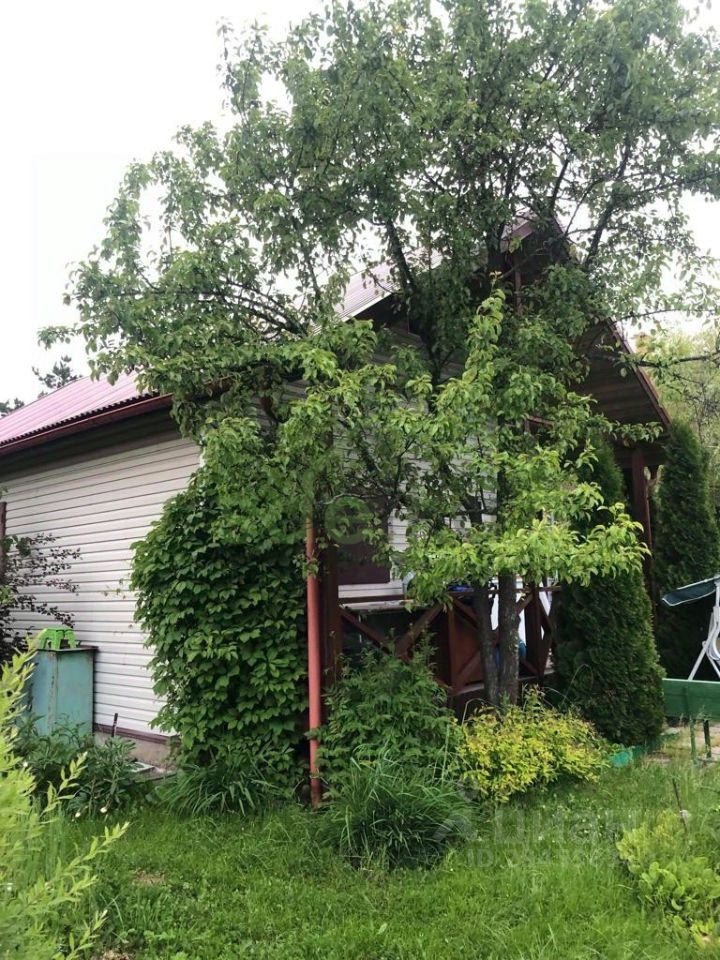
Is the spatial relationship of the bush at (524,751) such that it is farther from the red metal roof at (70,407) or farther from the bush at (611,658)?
the red metal roof at (70,407)

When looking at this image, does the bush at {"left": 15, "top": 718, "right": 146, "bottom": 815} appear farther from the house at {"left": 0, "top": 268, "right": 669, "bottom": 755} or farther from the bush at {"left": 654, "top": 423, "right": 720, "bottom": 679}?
the bush at {"left": 654, "top": 423, "right": 720, "bottom": 679}

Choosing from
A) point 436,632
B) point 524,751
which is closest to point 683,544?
point 436,632

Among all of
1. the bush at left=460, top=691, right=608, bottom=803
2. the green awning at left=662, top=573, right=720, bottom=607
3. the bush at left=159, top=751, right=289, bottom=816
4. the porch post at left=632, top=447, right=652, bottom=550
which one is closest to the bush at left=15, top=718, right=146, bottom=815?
the bush at left=159, top=751, right=289, bottom=816

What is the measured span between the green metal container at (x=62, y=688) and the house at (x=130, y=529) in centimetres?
15

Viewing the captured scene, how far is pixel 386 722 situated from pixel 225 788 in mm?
1184

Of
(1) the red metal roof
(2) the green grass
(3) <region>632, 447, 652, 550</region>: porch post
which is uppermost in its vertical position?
(1) the red metal roof

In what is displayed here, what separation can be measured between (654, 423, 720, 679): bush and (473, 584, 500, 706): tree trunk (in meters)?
4.64

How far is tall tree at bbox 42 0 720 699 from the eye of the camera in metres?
4.92

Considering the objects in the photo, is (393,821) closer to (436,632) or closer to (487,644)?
(487,644)

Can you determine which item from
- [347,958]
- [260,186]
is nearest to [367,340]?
[260,186]

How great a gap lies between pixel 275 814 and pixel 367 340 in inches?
124

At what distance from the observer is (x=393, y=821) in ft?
13.9

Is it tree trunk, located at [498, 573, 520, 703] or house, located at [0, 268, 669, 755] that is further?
house, located at [0, 268, 669, 755]

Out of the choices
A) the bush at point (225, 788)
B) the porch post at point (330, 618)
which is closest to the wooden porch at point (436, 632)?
the porch post at point (330, 618)
